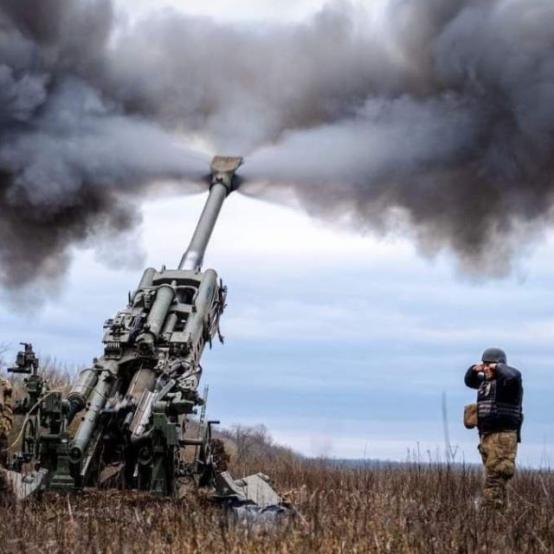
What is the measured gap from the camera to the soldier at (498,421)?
1093cm

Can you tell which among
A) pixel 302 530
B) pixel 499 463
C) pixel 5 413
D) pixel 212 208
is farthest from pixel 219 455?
pixel 302 530

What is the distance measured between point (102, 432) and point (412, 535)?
6381 millimetres

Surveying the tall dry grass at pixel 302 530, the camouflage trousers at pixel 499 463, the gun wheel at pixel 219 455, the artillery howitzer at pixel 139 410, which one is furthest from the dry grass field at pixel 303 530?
the gun wheel at pixel 219 455

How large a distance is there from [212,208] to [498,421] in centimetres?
675

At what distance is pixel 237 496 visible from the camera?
11.6m

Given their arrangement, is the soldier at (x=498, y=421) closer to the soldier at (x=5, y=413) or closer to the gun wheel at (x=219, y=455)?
the soldier at (x=5, y=413)

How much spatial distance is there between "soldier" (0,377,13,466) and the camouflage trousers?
5201 millimetres

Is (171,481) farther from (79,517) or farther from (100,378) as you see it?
(79,517)

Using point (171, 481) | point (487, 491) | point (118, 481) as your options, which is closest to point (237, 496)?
point (171, 481)

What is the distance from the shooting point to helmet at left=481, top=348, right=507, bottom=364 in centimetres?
1141

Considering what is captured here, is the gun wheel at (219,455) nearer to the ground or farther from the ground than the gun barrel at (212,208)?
nearer to the ground

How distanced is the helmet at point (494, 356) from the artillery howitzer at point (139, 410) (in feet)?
9.73

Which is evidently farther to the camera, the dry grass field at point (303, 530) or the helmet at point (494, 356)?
the helmet at point (494, 356)

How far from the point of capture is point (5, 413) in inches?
386
